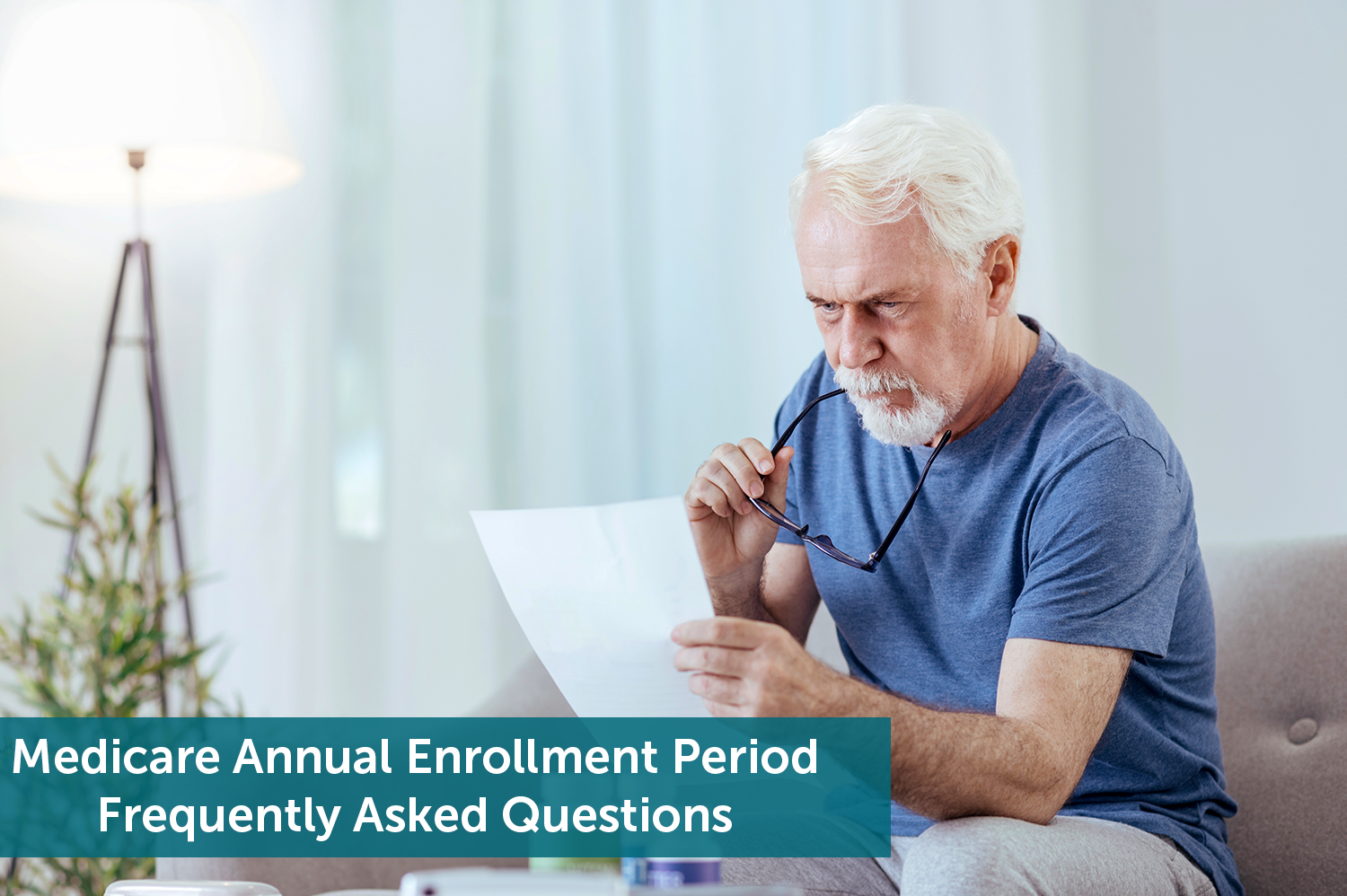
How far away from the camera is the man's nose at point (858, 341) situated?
1.14 m

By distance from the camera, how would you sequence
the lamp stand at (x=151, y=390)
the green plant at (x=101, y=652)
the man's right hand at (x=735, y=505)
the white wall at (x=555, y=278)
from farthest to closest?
the white wall at (x=555, y=278), the lamp stand at (x=151, y=390), the green plant at (x=101, y=652), the man's right hand at (x=735, y=505)

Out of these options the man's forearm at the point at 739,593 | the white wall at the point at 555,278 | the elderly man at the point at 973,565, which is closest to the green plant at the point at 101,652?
the white wall at the point at 555,278

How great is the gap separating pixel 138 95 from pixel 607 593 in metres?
1.19

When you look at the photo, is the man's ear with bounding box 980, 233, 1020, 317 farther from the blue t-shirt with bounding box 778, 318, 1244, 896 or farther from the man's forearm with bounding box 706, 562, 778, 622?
the man's forearm with bounding box 706, 562, 778, 622

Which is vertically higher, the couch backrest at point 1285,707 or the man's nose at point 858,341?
the man's nose at point 858,341

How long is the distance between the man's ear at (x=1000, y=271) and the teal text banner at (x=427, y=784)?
1.60 ft

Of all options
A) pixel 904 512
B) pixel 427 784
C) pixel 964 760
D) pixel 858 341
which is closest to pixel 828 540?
pixel 904 512

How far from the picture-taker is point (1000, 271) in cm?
118

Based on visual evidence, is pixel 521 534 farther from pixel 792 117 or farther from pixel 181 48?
pixel 792 117

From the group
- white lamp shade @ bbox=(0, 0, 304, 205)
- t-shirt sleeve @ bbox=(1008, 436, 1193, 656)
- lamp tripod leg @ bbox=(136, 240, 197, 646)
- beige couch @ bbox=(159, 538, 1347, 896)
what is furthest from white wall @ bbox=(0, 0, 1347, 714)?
t-shirt sleeve @ bbox=(1008, 436, 1193, 656)

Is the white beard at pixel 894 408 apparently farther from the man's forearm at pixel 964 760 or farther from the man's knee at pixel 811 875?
the man's knee at pixel 811 875

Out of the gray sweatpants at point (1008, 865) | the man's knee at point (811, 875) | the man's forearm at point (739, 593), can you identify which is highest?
the man's forearm at point (739, 593)

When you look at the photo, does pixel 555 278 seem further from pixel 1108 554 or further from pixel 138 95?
pixel 1108 554

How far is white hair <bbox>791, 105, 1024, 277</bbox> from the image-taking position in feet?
3.64
